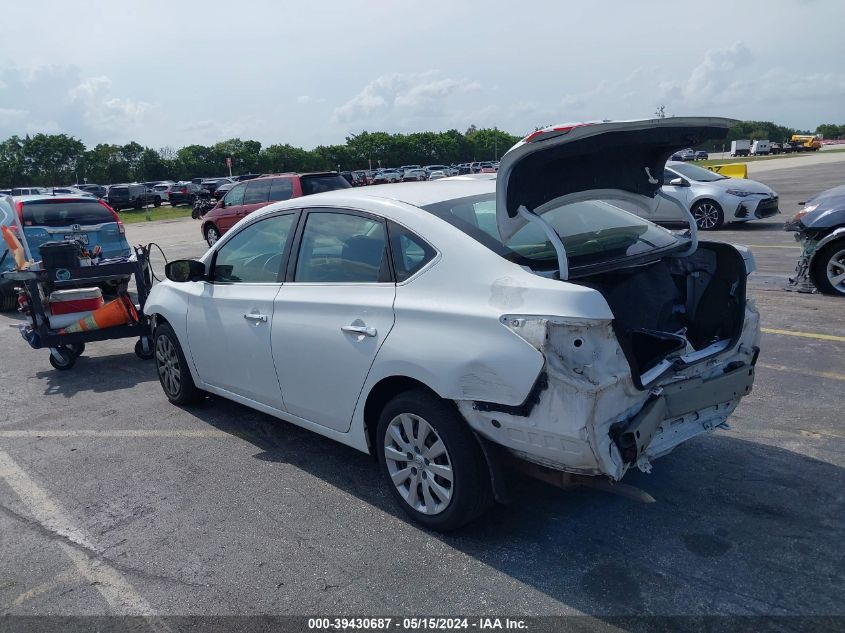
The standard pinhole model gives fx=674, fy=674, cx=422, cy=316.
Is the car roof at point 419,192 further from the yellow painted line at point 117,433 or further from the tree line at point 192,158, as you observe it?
the tree line at point 192,158

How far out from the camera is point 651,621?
2721 millimetres

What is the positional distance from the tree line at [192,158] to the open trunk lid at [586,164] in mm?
68655

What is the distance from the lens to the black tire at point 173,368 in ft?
17.6

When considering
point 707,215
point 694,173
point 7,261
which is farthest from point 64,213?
point 694,173

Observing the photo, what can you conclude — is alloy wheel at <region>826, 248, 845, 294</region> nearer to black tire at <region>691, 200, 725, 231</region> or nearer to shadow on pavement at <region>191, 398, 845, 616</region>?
shadow on pavement at <region>191, 398, 845, 616</region>

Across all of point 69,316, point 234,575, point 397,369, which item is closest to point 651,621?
point 397,369

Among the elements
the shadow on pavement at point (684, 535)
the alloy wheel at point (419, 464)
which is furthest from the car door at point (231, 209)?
the alloy wheel at point (419, 464)

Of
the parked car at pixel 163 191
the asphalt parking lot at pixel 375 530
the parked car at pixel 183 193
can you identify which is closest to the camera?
the asphalt parking lot at pixel 375 530

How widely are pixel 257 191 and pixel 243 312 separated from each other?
13241mm

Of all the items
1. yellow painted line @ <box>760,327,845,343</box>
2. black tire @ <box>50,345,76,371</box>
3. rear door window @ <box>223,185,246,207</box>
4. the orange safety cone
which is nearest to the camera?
yellow painted line @ <box>760,327,845,343</box>

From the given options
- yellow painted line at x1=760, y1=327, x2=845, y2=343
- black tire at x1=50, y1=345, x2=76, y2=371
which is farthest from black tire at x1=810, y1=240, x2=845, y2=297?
black tire at x1=50, y1=345, x2=76, y2=371

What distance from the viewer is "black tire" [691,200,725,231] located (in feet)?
48.3

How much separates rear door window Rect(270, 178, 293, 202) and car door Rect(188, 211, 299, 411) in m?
11.1

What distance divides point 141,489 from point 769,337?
5.66m
